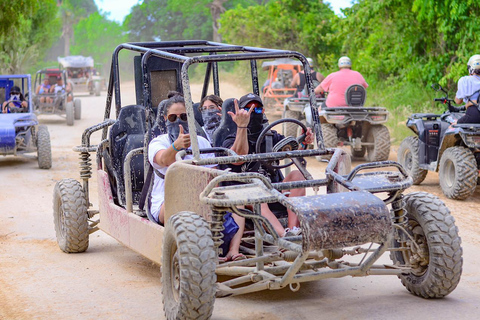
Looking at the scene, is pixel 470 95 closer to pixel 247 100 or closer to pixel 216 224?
pixel 247 100

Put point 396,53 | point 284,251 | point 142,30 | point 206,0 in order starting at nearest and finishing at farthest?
point 284,251
point 396,53
point 206,0
point 142,30

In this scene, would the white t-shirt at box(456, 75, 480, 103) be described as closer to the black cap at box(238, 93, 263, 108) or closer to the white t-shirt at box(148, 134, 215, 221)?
the black cap at box(238, 93, 263, 108)

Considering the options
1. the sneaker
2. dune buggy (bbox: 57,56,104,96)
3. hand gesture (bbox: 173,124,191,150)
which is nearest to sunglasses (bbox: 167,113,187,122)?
hand gesture (bbox: 173,124,191,150)

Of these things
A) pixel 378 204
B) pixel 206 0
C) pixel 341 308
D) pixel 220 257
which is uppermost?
pixel 206 0

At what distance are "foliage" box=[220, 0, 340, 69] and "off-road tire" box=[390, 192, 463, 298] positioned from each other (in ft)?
70.7

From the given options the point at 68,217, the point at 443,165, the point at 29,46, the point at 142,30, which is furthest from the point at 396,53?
the point at 142,30

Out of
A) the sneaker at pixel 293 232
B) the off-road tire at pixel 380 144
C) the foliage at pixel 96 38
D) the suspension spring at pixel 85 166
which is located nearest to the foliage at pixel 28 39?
the off-road tire at pixel 380 144

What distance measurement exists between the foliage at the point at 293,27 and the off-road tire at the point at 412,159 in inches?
613

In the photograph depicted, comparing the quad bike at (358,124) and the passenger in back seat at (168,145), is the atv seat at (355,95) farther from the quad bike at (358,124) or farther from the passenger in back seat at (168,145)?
the passenger in back seat at (168,145)

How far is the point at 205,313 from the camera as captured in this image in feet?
14.2

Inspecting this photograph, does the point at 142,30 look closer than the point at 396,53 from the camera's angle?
No

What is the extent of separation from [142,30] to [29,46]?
2937cm

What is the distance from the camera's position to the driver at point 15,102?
44.1ft

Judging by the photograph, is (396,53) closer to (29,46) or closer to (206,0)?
(29,46)
